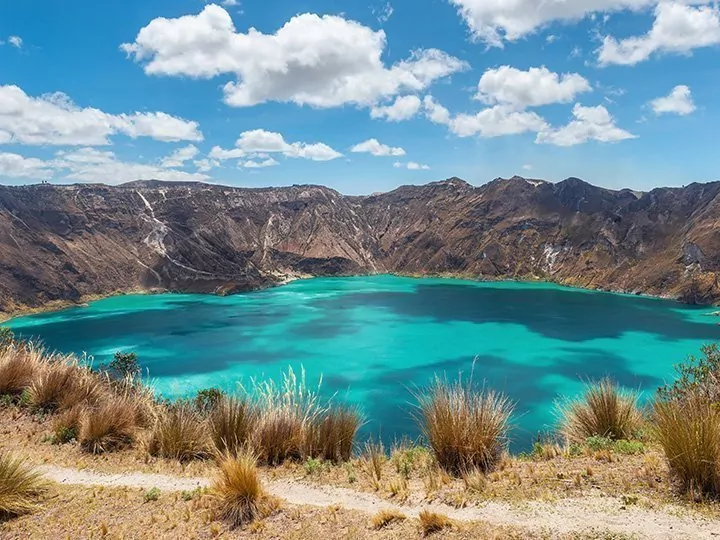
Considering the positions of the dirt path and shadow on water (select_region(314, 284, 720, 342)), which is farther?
shadow on water (select_region(314, 284, 720, 342))

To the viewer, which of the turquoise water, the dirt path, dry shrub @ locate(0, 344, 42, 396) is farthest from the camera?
the turquoise water

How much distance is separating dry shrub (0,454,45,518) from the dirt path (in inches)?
42.3

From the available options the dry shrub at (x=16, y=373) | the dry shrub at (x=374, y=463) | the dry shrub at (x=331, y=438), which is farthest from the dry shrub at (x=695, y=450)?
the dry shrub at (x=16, y=373)

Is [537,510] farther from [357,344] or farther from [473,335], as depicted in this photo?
[473,335]

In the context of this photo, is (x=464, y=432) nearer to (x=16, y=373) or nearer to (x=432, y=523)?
(x=432, y=523)

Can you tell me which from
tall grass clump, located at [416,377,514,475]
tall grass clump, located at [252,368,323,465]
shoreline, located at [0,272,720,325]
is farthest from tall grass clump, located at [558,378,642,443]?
shoreline, located at [0,272,720,325]

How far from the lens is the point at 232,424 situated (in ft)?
24.4

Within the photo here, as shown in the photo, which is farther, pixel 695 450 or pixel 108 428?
pixel 108 428

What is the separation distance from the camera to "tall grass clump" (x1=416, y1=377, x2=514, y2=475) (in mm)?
6430

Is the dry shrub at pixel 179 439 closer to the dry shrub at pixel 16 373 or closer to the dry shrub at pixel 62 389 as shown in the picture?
the dry shrub at pixel 62 389

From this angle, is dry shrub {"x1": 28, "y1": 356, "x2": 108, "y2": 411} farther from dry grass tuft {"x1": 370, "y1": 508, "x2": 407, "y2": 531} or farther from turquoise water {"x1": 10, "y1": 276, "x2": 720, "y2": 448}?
turquoise water {"x1": 10, "y1": 276, "x2": 720, "y2": 448}

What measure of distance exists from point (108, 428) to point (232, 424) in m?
2.37

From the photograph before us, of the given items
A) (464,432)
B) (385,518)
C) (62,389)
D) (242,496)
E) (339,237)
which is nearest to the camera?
(385,518)

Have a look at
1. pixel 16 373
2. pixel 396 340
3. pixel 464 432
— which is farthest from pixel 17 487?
pixel 396 340
